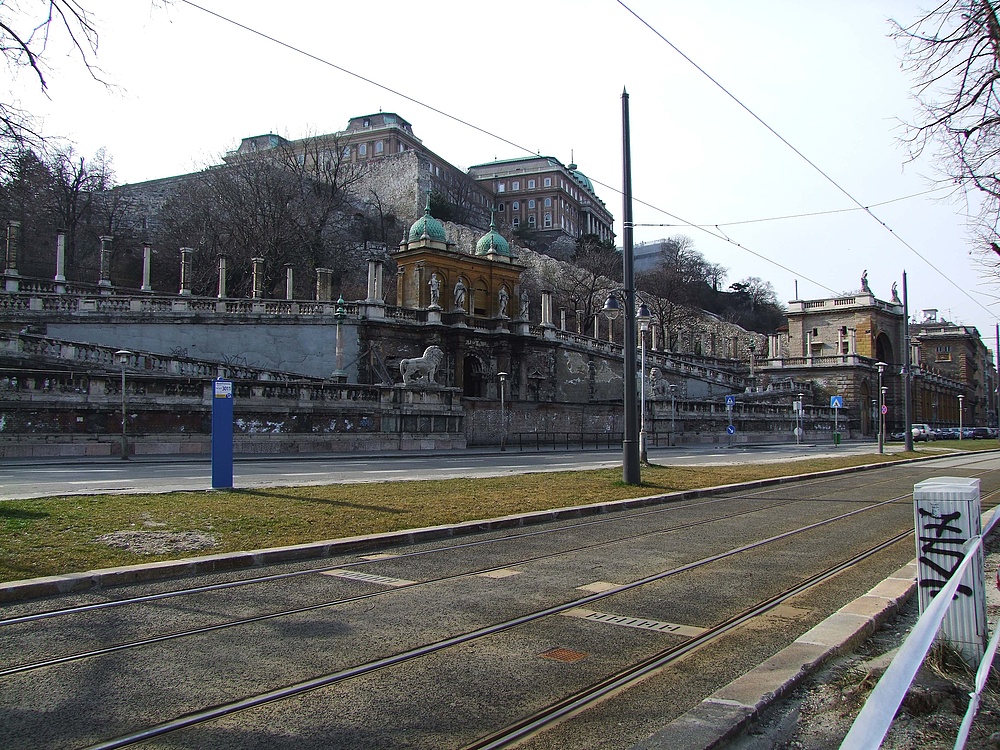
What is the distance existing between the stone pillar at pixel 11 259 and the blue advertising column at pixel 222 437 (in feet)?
96.5

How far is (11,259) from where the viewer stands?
40.0 meters

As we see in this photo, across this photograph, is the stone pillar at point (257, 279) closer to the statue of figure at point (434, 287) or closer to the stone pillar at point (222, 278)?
the stone pillar at point (222, 278)

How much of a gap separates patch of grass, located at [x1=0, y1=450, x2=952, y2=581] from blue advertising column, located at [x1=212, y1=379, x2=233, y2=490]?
0.52 m

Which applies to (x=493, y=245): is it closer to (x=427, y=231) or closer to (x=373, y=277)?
(x=427, y=231)

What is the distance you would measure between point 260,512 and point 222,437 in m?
3.11

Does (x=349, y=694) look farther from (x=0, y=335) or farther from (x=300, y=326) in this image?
(x=300, y=326)

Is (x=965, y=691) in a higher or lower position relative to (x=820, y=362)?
lower

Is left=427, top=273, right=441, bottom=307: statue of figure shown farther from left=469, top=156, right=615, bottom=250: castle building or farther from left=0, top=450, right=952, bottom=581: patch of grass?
left=469, top=156, right=615, bottom=250: castle building

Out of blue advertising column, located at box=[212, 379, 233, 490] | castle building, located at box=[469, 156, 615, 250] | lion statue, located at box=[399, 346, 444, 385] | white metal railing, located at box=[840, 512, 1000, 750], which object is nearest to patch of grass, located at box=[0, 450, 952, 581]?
blue advertising column, located at box=[212, 379, 233, 490]

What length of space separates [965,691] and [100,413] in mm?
25150

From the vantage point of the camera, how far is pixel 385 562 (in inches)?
346

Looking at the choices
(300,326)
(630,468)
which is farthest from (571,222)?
(630,468)

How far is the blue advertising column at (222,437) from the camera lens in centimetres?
1380

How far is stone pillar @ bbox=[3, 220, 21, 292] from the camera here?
3694cm
